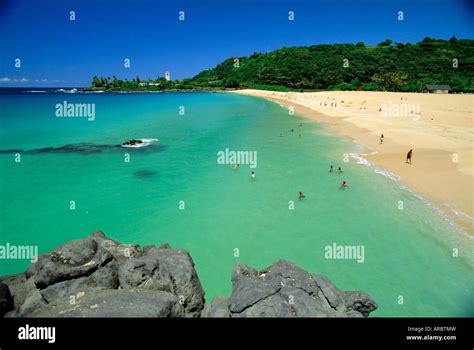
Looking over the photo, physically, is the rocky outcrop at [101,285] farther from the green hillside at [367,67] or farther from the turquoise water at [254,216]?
the green hillside at [367,67]

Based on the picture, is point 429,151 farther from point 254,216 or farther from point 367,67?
point 367,67

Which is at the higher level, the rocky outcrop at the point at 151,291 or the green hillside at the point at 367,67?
the green hillside at the point at 367,67

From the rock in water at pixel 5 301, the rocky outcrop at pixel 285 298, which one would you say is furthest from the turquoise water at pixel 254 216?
the rock in water at pixel 5 301

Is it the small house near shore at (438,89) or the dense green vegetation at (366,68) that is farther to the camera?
the dense green vegetation at (366,68)

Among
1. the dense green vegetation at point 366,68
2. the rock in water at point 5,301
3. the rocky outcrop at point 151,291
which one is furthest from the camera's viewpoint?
the dense green vegetation at point 366,68

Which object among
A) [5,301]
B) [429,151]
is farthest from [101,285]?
[429,151]
